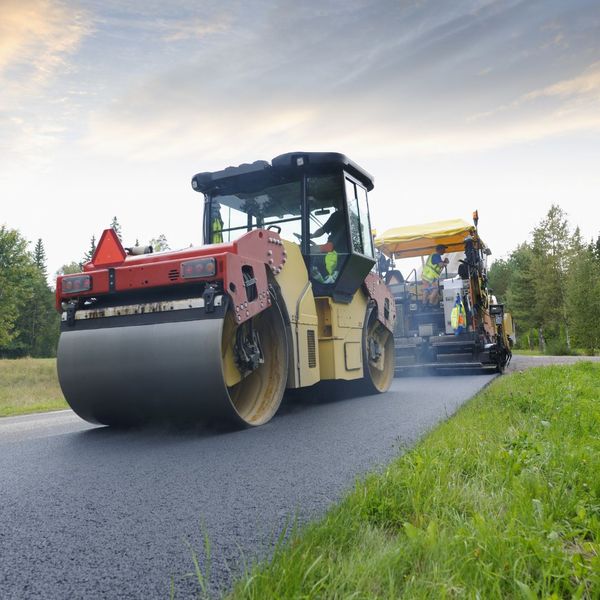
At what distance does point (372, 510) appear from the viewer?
2.02m

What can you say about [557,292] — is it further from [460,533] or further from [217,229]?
[460,533]

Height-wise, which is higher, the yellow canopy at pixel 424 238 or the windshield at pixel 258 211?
the yellow canopy at pixel 424 238

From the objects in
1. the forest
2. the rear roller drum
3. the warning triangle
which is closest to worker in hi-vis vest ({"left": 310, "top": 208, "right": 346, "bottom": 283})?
the rear roller drum

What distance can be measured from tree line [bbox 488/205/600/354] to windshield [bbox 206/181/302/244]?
28028 mm

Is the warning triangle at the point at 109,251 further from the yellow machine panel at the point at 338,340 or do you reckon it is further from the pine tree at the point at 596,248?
the pine tree at the point at 596,248

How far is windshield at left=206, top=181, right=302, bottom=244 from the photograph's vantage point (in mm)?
5820

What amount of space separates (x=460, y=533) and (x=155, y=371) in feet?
8.08

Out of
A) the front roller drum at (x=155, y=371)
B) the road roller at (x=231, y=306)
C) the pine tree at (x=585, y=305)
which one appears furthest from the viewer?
the pine tree at (x=585, y=305)

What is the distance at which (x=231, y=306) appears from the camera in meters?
3.83

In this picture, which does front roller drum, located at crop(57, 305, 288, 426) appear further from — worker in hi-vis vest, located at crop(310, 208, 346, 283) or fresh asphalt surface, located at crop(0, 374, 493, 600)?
worker in hi-vis vest, located at crop(310, 208, 346, 283)

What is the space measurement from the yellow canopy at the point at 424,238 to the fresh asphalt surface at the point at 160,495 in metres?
7.54

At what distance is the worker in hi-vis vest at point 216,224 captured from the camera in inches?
240

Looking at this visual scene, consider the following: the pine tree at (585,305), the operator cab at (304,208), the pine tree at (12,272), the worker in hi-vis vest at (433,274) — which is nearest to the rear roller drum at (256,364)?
the operator cab at (304,208)

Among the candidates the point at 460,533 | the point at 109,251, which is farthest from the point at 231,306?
the point at 460,533
